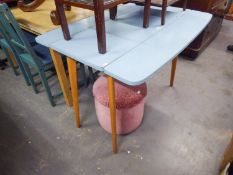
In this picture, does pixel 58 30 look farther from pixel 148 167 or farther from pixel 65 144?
pixel 148 167

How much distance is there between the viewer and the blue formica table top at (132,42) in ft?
2.90

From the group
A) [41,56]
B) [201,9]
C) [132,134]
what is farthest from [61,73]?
[201,9]

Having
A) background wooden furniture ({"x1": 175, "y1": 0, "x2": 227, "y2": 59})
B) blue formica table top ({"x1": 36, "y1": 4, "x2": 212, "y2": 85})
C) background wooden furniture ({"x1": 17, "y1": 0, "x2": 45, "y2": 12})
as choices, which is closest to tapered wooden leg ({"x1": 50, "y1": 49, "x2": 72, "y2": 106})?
blue formica table top ({"x1": 36, "y1": 4, "x2": 212, "y2": 85})

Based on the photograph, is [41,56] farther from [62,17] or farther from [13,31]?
[62,17]

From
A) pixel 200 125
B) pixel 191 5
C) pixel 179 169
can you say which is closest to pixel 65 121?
pixel 179 169

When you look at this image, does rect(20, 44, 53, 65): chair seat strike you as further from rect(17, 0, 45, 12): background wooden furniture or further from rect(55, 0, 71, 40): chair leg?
rect(55, 0, 71, 40): chair leg

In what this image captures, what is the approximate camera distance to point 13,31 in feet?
4.51

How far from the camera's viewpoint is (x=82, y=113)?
1709mm

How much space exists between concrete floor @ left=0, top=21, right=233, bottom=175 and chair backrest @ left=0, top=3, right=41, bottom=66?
1.81 ft

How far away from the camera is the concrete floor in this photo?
1320 millimetres

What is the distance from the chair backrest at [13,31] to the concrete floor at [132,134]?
1.81ft

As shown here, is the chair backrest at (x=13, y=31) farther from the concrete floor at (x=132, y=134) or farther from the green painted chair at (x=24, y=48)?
the concrete floor at (x=132, y=134)

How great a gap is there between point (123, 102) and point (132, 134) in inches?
15.4

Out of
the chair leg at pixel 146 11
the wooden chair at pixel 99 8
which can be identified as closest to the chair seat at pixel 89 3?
the wooden chair at pixel 99 8
